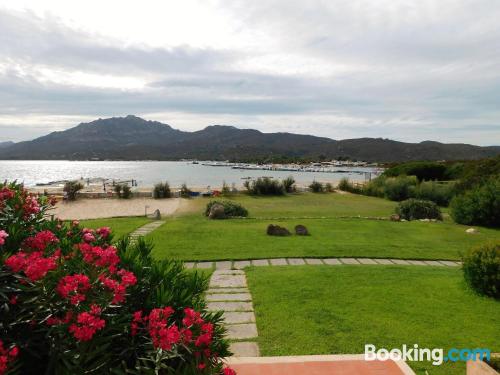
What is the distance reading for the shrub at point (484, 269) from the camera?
5566 mm

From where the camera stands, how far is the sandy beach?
689 inches

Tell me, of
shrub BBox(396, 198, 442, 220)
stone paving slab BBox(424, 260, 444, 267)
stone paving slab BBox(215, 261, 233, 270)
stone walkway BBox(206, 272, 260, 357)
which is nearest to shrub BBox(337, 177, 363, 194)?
shrub BBox(396, 198, 442, 220)

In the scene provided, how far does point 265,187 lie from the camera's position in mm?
25906

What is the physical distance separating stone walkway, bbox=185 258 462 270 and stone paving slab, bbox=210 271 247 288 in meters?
0.60

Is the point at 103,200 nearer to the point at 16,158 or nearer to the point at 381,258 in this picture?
the point at 381,258

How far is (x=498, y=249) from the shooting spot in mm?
5684

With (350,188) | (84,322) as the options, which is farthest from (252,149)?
(84,322)

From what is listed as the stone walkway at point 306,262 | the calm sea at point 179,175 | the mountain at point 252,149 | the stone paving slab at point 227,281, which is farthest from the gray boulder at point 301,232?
the mountain at point 252,149

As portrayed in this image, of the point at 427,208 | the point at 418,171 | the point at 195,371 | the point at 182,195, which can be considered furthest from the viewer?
the point at 418,171

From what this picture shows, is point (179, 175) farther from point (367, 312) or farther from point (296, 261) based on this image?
point (367, 312)

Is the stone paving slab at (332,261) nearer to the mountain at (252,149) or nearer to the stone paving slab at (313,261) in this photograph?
the stone paving slab at (313,261)

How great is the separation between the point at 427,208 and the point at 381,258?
8335mm

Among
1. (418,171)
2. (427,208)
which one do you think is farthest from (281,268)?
(418,171)

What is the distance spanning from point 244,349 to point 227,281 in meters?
2.58
